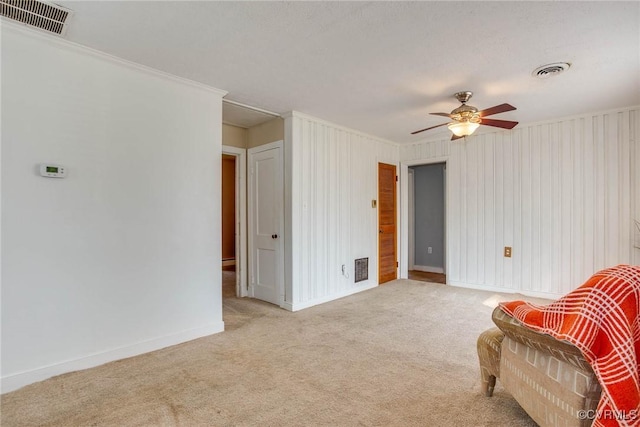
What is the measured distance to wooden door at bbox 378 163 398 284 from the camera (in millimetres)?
5430

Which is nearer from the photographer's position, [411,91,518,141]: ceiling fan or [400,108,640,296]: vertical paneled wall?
[411,91,518,141]: ceiling fan

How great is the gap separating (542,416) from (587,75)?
2.98m

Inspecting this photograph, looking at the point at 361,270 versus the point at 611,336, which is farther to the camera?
the point at 361,270

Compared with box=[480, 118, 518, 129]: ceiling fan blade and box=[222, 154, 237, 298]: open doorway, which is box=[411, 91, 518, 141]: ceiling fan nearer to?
box=[480, 118, 518, 129]: ceiling fan blade

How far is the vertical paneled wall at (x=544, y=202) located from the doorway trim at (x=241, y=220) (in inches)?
126

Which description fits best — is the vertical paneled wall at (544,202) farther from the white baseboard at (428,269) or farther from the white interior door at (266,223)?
the white interior door at (266,223)

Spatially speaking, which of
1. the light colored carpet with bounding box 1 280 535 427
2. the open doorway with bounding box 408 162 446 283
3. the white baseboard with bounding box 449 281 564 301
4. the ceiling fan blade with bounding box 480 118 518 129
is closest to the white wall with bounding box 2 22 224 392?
the light colored carpet with bounding box 1 280 535 427

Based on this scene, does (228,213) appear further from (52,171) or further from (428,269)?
(52,171)

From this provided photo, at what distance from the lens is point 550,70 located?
9.15 ft

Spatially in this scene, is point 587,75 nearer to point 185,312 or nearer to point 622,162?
point 622,162

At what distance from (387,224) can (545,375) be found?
13.5ft

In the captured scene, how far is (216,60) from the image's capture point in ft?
8.69

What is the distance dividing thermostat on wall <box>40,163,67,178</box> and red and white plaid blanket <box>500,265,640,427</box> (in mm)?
3195

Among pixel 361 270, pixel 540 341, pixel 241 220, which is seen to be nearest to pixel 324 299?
pixel 361 270
